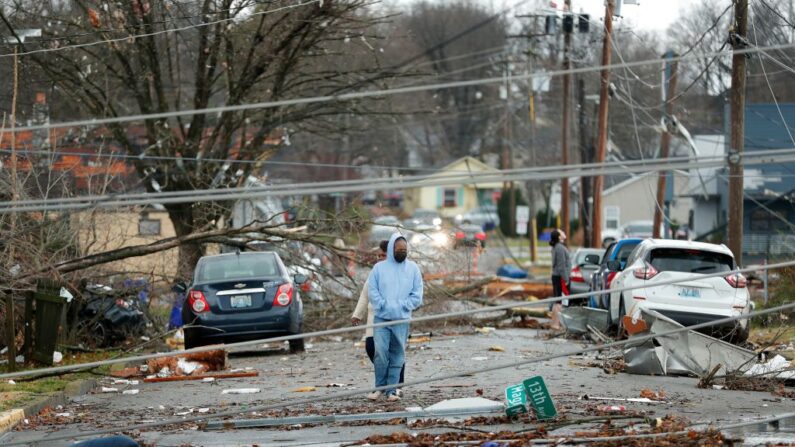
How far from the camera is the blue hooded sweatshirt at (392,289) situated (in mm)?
12375

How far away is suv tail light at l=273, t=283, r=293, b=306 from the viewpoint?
1883 cm

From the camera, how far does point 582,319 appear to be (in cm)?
2030

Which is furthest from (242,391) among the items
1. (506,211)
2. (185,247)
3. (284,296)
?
(506,211)

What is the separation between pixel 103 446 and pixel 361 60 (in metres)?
23.0

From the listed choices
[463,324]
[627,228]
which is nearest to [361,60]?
[463,324]

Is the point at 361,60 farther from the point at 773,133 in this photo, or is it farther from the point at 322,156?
the point at 322,156

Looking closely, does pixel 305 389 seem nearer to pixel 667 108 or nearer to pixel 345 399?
pixel 345 399

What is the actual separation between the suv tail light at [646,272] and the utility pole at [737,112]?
75.1 inches

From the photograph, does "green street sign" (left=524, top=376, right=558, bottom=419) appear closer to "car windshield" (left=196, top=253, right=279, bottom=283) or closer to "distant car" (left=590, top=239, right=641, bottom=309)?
"car windshield" (left=196, top=253, right=279, bottom=283)

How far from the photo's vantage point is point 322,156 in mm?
73062

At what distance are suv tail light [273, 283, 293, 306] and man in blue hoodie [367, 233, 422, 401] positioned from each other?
6.49 metres

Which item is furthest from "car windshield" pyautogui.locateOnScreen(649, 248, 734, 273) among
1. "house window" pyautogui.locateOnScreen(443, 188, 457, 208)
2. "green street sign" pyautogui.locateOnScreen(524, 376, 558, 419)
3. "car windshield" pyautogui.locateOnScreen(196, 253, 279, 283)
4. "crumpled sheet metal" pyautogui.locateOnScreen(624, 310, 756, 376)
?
"house window" pyautogui.locateOnScreen(443, 188, 457, 208)

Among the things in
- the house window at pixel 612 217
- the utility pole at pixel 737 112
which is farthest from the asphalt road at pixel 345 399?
the house window at pixel 612 217

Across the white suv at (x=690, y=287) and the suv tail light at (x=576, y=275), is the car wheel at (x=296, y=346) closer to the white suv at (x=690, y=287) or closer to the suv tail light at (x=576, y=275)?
the white suv at (x=690, y=287)
